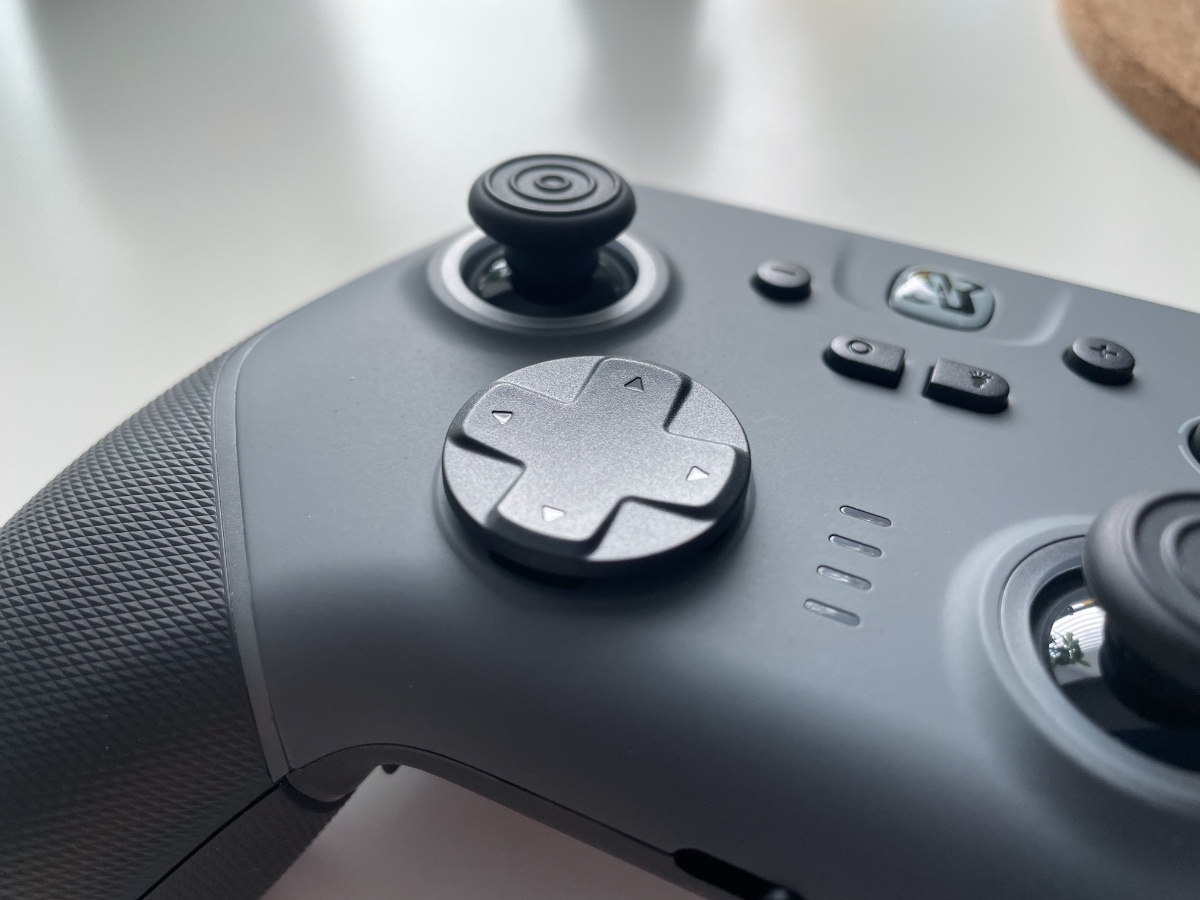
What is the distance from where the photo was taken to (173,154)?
0.64m

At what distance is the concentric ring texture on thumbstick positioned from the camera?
0.25 meters

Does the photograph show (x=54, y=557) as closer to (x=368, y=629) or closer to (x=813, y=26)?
(x=368, y=629)

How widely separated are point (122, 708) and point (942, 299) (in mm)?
326

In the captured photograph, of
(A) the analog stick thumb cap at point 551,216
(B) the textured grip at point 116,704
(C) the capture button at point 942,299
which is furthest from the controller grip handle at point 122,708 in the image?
(C) the capture button at point 942,299

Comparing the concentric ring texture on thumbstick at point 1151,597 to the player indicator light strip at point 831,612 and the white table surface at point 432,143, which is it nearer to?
the player indicator light strip at point 831,612

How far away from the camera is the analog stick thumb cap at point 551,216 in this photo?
40 centimetres

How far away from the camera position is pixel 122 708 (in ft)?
1.00

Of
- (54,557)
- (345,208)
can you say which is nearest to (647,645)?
(54,557)

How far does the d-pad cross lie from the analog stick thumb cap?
7 centimetres

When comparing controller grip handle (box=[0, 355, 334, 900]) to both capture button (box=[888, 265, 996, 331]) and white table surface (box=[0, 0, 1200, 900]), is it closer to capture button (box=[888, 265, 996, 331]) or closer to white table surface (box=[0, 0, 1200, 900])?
white table surface (box=[0, 0, 1200, 900])

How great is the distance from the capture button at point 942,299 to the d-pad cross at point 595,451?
0.12 metres

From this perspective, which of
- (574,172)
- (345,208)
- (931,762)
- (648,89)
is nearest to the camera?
(931,762)

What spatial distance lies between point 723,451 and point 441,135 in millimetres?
431

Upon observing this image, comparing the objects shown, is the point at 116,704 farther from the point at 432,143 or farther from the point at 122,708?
the point at 432,143
